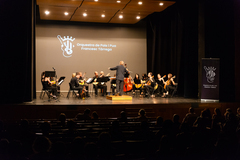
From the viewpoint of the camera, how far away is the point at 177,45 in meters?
13.6

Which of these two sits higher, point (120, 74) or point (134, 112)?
point (120, 74)

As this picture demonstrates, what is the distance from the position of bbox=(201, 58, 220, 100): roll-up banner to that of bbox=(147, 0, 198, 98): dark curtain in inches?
50.0

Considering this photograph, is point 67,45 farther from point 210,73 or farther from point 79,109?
point 210,73

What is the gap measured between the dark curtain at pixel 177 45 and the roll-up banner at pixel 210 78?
127 cm

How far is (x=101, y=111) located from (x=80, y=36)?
8054 millimetres

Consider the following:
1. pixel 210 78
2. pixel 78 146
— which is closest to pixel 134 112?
pixel 210 78

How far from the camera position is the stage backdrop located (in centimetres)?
1502

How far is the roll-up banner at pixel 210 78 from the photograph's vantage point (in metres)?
9.93

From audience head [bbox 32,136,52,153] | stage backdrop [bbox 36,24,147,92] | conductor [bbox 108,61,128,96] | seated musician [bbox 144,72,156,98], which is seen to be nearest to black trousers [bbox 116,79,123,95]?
conductor [bbox 108,61,128,96]

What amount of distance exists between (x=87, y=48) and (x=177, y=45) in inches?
207

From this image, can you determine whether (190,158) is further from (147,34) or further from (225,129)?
(147,34)

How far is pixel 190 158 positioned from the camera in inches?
141

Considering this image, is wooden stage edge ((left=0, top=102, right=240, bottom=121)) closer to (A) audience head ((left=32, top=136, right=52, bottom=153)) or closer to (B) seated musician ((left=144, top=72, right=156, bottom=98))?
(B) seated musician ((left=144, top=72, right=156, bottom=98))

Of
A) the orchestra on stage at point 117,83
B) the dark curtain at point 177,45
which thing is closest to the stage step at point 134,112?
the orchestra on stage at point 117,83
